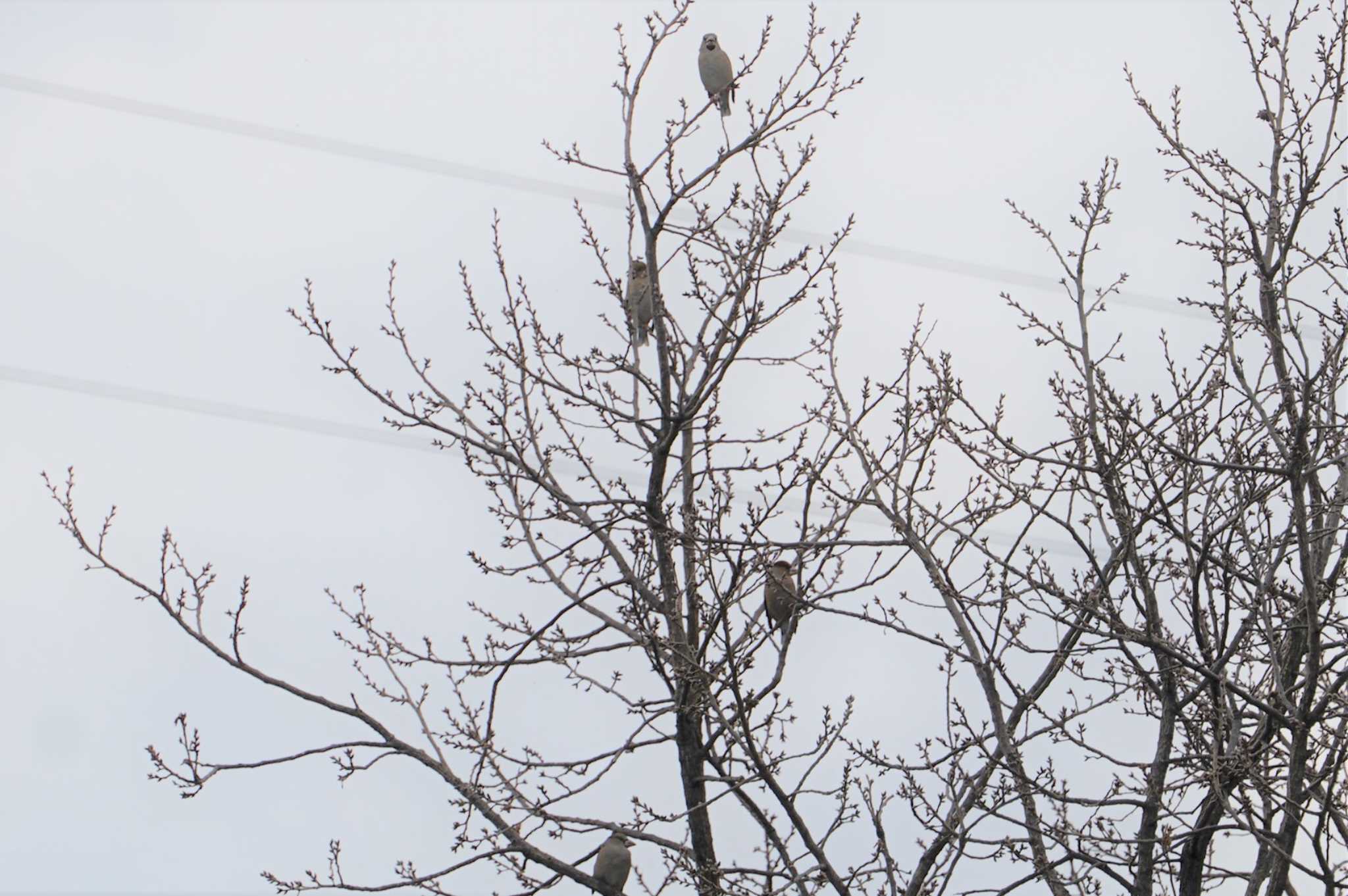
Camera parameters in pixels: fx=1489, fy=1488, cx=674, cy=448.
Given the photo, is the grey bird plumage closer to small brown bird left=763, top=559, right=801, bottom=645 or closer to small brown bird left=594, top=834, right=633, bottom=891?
small brown bird left=763, top=559, right=801, bottom=645

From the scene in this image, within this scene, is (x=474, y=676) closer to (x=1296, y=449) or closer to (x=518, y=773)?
(x=518, y=773)

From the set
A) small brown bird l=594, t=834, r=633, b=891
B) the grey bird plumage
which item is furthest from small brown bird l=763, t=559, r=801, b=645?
the grey bird plumage

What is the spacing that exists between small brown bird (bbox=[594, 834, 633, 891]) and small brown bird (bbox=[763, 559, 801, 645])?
77 centimetres

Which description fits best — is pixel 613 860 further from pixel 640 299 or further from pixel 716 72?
pixel 716 72

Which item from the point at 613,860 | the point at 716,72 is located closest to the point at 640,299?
the point at 716,72

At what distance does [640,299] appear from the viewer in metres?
4.64

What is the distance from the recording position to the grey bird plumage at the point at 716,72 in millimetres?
5086

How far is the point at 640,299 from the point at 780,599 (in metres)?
1.04

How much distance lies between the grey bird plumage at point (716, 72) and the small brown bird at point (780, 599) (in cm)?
167

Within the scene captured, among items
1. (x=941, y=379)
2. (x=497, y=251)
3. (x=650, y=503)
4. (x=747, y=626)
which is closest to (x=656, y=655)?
(x=747, y=626)

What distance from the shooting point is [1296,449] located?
127 inches

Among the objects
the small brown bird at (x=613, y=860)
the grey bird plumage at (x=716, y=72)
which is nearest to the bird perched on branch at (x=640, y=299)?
the grey bird plumage at (x=716, y=72)

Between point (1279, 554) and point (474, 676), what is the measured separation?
2.23 metres

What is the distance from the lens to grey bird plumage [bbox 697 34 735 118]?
509cm
